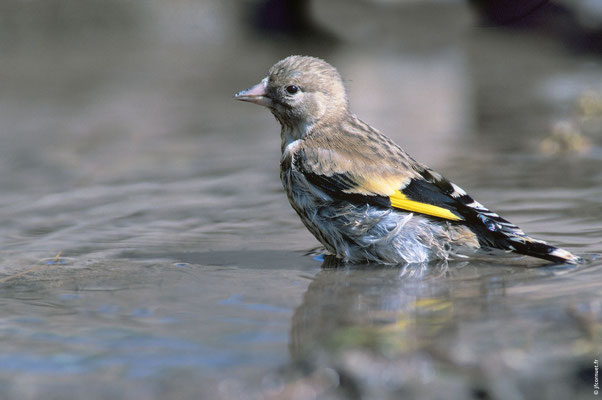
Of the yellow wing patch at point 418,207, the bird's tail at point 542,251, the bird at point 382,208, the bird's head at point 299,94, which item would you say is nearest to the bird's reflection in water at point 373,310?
the bird at point 382,208

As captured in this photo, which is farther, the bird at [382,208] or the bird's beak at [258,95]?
the bird's beak at [258,95]

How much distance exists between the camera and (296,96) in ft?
16.8

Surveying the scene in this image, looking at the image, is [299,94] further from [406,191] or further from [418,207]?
[418,207]

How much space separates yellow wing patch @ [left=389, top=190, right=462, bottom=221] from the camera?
Answer: 14.3ft

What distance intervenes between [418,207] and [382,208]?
0.20 metres

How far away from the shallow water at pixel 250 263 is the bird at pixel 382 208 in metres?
0.14

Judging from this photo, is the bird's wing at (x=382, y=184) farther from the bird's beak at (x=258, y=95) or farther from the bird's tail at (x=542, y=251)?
the bird's beak at (x=258, y=95)

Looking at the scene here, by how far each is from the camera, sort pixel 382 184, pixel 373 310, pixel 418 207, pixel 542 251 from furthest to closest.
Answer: pixel 382 184 < pixel 418 207 < pixel 542 251 < pixel 373 310

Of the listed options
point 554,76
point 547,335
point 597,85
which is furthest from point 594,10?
point 547,335

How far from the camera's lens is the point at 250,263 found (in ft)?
14.5

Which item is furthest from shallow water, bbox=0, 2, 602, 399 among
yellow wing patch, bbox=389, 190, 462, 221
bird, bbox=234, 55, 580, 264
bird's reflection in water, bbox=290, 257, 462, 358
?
yellow wing patch, bbox=389, 190, 462, 221

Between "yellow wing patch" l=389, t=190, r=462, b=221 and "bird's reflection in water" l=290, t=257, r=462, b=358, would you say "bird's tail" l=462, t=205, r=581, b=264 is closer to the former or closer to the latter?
"yellow wing patch" l=389, t=190, r=462, b=221

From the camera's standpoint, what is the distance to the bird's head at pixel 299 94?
509 cm

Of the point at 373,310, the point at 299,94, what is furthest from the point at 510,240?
the point at 299,94
